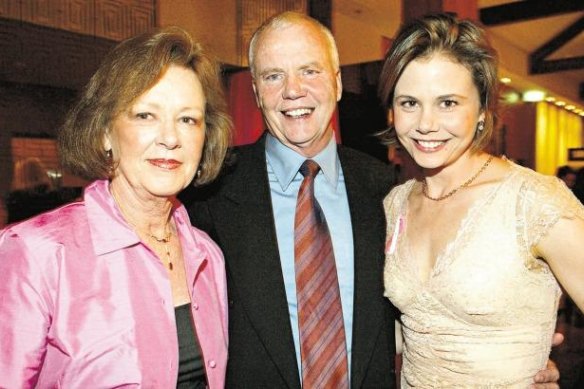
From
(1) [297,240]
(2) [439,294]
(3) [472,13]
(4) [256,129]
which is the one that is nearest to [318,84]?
(1) [297,240]

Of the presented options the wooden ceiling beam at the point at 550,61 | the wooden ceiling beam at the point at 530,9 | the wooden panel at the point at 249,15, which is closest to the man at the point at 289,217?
the wooden panel at the point at 249,15

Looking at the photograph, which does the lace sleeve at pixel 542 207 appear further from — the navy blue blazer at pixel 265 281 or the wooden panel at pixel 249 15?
the wooden panel at pixel 249 15

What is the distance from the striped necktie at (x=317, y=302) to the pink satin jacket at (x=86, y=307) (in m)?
0.28

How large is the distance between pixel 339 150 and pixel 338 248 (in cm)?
44

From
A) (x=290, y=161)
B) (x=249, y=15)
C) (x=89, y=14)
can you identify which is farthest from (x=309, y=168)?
(x=249, y=15)

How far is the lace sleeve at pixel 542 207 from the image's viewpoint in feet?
5.09

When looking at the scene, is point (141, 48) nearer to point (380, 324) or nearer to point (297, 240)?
point (297, 240)

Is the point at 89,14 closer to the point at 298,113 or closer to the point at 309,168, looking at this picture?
the point at 298,113

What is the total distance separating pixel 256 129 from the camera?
4484mm

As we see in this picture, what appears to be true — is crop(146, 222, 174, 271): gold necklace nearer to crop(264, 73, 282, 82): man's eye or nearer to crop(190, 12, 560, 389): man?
crop(190, 12, 560, 389): man

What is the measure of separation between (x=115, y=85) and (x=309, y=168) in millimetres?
684

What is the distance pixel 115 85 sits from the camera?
55.9 inches

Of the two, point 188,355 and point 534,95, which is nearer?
point 188,355

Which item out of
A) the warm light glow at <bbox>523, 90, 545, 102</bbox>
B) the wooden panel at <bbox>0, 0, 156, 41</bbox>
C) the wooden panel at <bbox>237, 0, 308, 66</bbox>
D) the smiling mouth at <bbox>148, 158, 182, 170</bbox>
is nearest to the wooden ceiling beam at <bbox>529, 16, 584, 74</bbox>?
the warm light glow at <bbox>523, 90, 545, 102</bbox>
